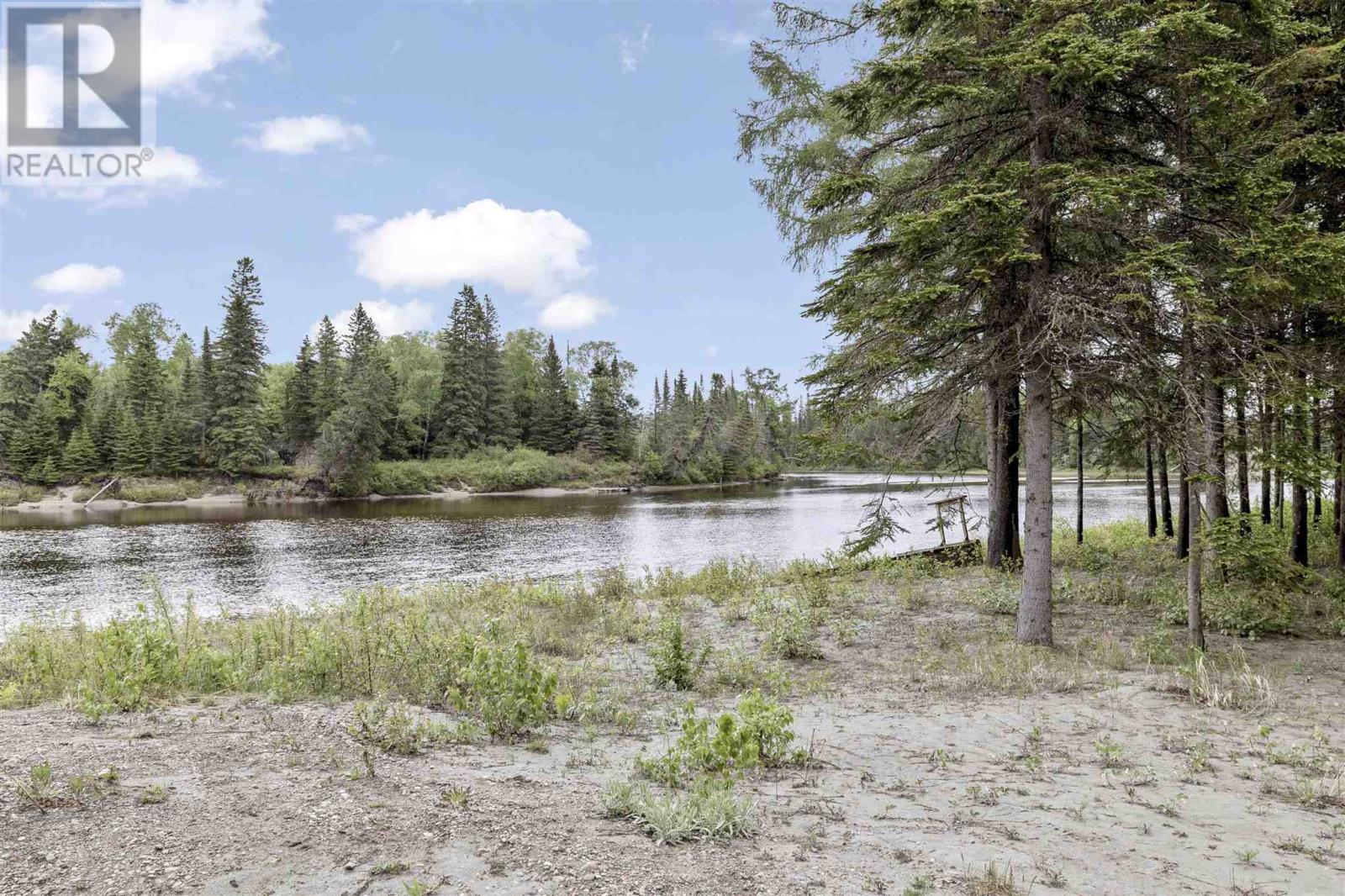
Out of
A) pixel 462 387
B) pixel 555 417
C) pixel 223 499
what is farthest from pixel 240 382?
pixel 555 417

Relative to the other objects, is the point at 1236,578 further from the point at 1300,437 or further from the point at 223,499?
the point at 223,499

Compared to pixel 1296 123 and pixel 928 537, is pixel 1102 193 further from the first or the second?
pixel 928 537

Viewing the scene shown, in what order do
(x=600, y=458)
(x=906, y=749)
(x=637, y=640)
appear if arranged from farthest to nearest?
(x=600, y=458), (x=637, y=640), (x=906, y=749)

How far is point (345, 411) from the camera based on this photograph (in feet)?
178

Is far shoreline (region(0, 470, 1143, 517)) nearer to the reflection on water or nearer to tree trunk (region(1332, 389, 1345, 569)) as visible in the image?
the reflection on water

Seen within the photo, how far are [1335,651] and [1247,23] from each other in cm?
749

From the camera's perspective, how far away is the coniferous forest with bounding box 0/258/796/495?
177ft

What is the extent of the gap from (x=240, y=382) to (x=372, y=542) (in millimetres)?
37013

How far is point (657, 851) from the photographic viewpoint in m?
3.52

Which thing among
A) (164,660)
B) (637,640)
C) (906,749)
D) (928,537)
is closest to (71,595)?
(164,660)

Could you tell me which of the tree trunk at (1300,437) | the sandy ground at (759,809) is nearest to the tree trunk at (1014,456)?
the tree trunk at (1300,437)

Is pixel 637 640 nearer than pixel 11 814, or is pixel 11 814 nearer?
pixel 11 814

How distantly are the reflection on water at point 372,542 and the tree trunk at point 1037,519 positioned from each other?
195 centimetres

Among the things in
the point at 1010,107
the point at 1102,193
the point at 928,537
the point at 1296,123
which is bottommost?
the point at 928,537
